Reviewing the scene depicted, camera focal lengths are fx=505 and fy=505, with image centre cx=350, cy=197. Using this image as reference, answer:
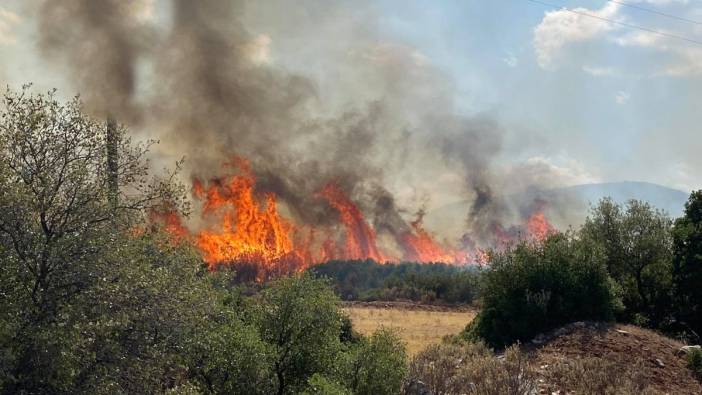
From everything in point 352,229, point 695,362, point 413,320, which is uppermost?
point 352,229

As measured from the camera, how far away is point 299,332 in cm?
1692

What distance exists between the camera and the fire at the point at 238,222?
70375 millimetres

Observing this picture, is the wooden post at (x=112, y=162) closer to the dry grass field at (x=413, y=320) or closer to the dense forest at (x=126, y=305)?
the dense forest at (x=126, y=305)

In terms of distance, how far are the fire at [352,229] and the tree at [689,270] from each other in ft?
195

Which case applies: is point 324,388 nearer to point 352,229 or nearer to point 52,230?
point 52,230

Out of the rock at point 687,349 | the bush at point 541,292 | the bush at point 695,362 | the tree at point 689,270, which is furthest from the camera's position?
the tree at point 689,270

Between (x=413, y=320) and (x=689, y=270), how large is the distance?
2716 cm

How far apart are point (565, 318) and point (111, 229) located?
24796mm

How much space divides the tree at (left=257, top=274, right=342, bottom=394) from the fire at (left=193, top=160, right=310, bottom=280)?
53.0 meters

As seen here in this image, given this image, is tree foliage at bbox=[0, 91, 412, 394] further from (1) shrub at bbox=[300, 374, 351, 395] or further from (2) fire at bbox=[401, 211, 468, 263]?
(2) fire at bbox=[401, 211, 468, 263]

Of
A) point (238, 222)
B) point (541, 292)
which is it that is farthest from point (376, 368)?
point (238, 222)

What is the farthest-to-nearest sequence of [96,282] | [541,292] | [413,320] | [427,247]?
1. [427,247]
2. [413,320]
3. [541,292]
4. [96,282]

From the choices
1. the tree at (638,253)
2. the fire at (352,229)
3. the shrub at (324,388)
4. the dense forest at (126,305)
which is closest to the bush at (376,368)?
the dense forest at (126,305)

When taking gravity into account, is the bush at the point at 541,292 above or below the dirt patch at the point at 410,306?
above
